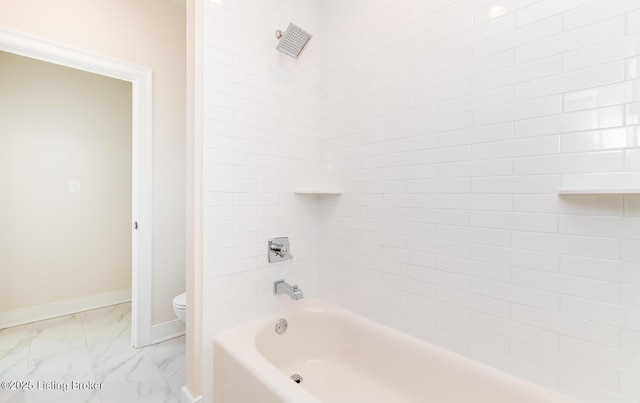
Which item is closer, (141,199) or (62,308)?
(141,199)

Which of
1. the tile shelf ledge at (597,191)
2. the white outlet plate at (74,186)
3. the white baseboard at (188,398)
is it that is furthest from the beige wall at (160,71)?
the tile shelf ledge at (597,191)

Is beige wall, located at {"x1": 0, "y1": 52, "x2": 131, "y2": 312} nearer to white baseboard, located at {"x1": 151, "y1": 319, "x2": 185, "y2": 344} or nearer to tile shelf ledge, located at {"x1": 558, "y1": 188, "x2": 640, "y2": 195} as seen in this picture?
white baseboard, located at {"x1": 151, "y1": 319, "x2": 185, "y2": 344}

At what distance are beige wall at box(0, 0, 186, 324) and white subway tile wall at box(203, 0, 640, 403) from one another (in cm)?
111

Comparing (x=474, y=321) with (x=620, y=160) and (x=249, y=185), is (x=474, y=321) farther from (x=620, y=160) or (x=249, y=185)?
(x=249, y=185)

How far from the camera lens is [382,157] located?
1.55 metres

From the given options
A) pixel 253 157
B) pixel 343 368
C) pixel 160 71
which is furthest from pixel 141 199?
pixel 343 368

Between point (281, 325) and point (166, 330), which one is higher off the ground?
point (281, 325)

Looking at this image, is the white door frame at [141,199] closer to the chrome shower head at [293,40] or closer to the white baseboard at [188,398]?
the white baseboard at [188,398]

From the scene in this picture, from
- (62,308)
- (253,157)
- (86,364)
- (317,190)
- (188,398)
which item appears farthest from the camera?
(62,308)

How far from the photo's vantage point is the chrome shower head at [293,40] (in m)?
1.57

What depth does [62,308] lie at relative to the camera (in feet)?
8.96

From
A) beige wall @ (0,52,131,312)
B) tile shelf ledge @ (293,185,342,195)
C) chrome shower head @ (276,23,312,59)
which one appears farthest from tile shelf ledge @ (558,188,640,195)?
beige wall @ (0,52,131,312)

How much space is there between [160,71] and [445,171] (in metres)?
2.32

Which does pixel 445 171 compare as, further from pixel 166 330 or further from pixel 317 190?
pixel 166 330
